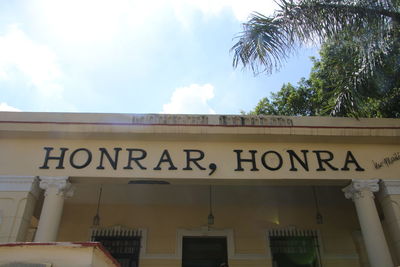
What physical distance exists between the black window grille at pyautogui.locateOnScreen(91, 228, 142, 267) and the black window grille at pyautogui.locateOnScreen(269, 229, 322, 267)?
3445mm

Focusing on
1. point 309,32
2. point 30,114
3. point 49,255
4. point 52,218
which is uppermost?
point 309,32

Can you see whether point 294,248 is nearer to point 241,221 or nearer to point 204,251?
point 241,221

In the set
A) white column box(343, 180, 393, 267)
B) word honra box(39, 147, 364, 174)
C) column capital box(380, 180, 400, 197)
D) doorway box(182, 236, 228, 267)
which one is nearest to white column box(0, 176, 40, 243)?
word honra box(39, 147, 364, 174)

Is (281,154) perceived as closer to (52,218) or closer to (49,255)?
(52,218)

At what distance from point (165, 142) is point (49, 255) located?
4.32 meters

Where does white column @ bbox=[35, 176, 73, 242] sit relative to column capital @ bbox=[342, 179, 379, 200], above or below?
below

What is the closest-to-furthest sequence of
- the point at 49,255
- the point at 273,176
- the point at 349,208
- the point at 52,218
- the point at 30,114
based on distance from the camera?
the point at 49,255
the point at 52,218
the point at 273,176
the point at 30,114
the point at 349,208

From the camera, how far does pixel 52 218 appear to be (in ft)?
21.8

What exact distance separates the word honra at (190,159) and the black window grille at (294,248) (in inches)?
116

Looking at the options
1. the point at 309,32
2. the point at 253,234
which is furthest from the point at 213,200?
the point at 309,32

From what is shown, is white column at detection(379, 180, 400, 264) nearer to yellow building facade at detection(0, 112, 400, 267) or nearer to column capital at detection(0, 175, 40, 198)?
yellow building facade at detection(0, 112, 400, 267)

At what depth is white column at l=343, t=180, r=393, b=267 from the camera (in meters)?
6.53

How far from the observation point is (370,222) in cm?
689

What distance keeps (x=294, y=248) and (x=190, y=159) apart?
163 inches
